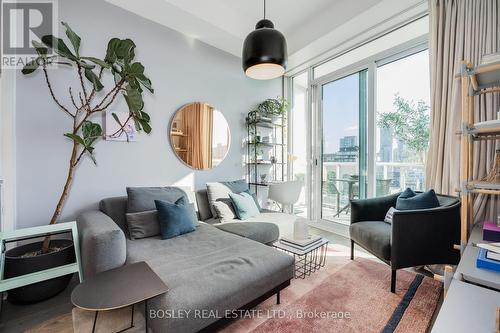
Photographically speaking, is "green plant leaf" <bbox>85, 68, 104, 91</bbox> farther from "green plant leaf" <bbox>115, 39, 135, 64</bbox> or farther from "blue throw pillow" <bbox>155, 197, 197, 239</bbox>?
"blue throw pillow" <bbox>155, 197, 197, 239</bbox>

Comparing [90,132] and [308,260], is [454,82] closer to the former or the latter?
[308,260]

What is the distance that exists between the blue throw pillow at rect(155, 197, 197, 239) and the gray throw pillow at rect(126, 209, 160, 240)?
77 mm

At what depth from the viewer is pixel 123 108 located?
8.18ft

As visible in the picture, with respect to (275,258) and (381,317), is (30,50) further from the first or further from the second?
(381,317)

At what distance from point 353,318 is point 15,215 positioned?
2.84 m

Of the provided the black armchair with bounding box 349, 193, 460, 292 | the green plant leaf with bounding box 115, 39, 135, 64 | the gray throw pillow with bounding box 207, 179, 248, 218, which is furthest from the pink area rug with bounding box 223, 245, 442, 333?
the green plant leaf with bounding box 115, 39, 135, 64

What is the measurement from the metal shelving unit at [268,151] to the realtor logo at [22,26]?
2.55m

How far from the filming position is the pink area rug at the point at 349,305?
4.94 ft

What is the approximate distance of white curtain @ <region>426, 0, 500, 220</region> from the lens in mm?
1937

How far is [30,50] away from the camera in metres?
2.04

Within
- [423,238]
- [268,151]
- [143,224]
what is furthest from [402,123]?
[143,224]

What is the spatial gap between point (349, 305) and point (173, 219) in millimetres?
1637

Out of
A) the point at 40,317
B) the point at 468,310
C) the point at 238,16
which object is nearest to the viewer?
the point at 468,310

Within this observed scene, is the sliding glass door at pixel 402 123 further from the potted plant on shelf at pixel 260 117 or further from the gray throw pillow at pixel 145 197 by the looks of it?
Result: the gray throw pillow at pixel 145 197
